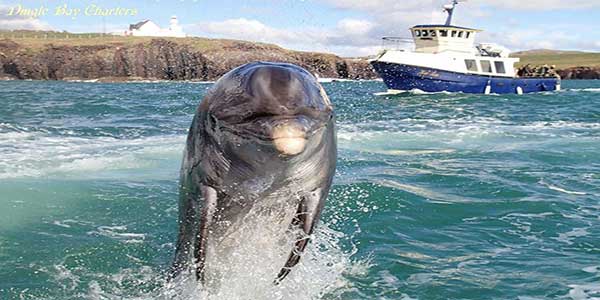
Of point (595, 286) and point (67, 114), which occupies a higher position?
point (595, 286)

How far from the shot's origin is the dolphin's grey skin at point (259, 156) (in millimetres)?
3236

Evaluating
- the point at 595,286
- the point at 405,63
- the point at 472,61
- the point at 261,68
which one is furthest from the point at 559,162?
the point at 472,61

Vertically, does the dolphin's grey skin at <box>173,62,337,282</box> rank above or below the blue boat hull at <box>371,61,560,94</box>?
above

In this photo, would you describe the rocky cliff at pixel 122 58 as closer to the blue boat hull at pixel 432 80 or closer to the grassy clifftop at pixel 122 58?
the grassy clifftop at pixel 122 58

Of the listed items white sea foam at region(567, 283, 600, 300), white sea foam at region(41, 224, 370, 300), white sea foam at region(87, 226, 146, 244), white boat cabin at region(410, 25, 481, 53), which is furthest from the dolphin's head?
white boat cabin at region(410, 25, 481, 53)

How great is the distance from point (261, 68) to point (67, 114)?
75.4ft

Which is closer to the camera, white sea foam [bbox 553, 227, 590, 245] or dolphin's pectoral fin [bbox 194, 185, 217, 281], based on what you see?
dolphin's pectoral fin [bbox 194, 185, 217, 281]

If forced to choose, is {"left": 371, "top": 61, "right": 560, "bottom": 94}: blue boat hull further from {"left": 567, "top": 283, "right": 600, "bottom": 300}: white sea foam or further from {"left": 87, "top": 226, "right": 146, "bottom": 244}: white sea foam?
{"left": 567, "top": 283, "right": 600, "bottom": 300}: white sea foam

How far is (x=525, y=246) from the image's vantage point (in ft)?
23.1

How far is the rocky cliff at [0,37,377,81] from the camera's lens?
294 ft

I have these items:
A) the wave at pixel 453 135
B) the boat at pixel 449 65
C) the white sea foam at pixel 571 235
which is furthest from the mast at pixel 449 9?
the white sea foam at pixel 571 235

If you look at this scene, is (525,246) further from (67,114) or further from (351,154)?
(67,114)

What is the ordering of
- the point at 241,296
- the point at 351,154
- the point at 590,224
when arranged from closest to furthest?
1. the point at 241,296
2. the point at 590,224
3. the point at 351,154

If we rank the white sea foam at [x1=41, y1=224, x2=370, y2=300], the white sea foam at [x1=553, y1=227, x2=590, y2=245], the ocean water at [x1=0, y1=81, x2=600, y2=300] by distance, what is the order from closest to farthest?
1. the white sea foam at [x1=41, y1=224, x2=370, y2=300]
2. the ocean water at [x1=0, y1=81, x2=600, y2=300]
3. the white sea foam at [x1=553, y1=227, x2=590, y2=245]
